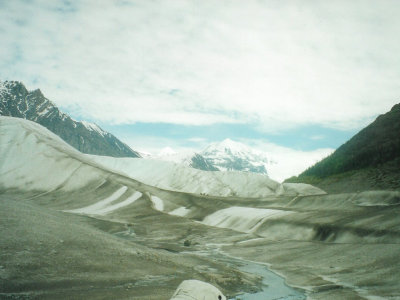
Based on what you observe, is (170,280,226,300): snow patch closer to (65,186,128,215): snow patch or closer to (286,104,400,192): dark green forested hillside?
(65,186,128,215): snow patch

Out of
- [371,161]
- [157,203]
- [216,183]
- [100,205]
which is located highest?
[371,161]

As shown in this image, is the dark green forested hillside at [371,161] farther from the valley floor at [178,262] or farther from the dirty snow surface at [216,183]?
the valley floor at [178,262]

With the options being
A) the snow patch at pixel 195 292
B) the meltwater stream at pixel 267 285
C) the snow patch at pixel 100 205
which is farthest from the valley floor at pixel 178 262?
the snow patch at pixel 100 205

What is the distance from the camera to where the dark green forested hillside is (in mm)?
142500

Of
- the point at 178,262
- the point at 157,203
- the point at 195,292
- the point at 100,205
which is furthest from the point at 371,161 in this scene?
the point at 195,292

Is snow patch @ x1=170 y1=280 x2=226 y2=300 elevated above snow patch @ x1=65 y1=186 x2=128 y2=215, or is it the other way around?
snow patch @ x1=65 y1=186 x2=128 y2=215

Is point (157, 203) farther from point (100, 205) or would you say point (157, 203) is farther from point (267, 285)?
point (267, 285)

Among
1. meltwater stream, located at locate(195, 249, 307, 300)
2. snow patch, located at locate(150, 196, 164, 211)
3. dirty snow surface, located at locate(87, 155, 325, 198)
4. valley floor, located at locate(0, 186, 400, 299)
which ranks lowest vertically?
meltwater stream, located at locate(195, 249, 307, 300)

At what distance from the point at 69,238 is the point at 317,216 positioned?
36.9m

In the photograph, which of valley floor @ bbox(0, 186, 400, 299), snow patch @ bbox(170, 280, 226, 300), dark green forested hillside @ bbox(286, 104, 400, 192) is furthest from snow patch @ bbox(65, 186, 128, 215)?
dark green forested hillside @ bbox(286, 104, 400, 192)

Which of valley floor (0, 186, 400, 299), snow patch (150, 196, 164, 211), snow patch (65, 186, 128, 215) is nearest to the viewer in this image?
valley floor (0, 186, 400, 299)

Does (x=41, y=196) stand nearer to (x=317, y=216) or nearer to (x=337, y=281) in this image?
(x=317, y=216)

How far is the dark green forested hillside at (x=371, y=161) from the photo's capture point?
14250cm

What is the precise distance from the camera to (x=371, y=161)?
529ft
